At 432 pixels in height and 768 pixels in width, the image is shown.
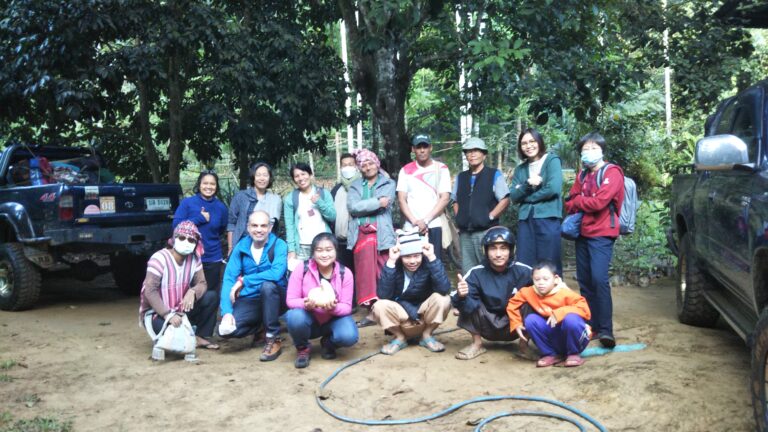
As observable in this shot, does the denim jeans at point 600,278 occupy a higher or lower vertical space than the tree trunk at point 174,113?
lower

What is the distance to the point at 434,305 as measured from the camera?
5176 millimetres

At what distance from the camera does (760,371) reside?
3.05 m

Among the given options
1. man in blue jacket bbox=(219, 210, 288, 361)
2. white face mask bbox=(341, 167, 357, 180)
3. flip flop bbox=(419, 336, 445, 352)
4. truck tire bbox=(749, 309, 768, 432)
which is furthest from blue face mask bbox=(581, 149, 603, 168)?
man in blue jacket bbox=(219, 210, 288, 361)

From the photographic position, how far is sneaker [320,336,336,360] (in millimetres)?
5262

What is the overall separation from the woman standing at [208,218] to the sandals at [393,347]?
173cm

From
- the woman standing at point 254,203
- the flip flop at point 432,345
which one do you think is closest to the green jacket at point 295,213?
the woman standing at point 254,203

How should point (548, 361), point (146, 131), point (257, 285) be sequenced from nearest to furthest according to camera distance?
point (548, 361) → point (257, 285) → point (146, 131)

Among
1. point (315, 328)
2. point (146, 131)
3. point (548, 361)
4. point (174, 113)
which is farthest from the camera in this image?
point (146, 131)

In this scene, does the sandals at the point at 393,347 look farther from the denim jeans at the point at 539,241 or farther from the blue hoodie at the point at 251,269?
the denim jeans at the point at 539,241

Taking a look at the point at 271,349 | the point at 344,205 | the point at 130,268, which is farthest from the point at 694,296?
the point at 130,268

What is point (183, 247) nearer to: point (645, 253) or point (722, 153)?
point (722, 153)

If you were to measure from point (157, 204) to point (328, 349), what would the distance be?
3.25 metres

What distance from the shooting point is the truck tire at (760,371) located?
9.84 ft

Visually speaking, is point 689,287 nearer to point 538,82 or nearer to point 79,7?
point 538,82
